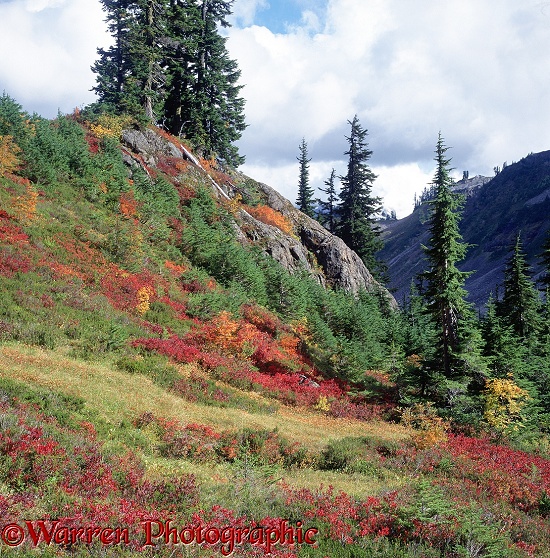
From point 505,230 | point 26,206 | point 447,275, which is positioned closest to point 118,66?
point 26,206

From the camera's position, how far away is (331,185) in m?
64.5

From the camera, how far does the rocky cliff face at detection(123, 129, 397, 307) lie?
129 feet

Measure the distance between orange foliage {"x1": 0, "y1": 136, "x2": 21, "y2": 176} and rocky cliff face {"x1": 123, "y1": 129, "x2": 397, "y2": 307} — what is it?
1084 cm

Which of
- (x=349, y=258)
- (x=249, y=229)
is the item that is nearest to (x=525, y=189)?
(x=349, y=258)

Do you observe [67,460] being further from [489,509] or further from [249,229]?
[249,229]

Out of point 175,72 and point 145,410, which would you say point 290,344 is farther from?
point 175,72

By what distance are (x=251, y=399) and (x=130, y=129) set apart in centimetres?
3180

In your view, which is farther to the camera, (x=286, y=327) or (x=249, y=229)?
(x=249, y=229)

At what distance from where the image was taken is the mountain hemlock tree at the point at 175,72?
138 feet

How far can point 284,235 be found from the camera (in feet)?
142

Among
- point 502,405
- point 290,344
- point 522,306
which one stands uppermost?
point 522,306

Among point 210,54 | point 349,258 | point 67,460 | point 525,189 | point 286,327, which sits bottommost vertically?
point 67,460

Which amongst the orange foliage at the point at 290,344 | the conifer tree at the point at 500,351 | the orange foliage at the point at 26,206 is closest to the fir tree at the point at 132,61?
the orange foliage at the point at 26,206

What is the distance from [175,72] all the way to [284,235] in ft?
81.1
